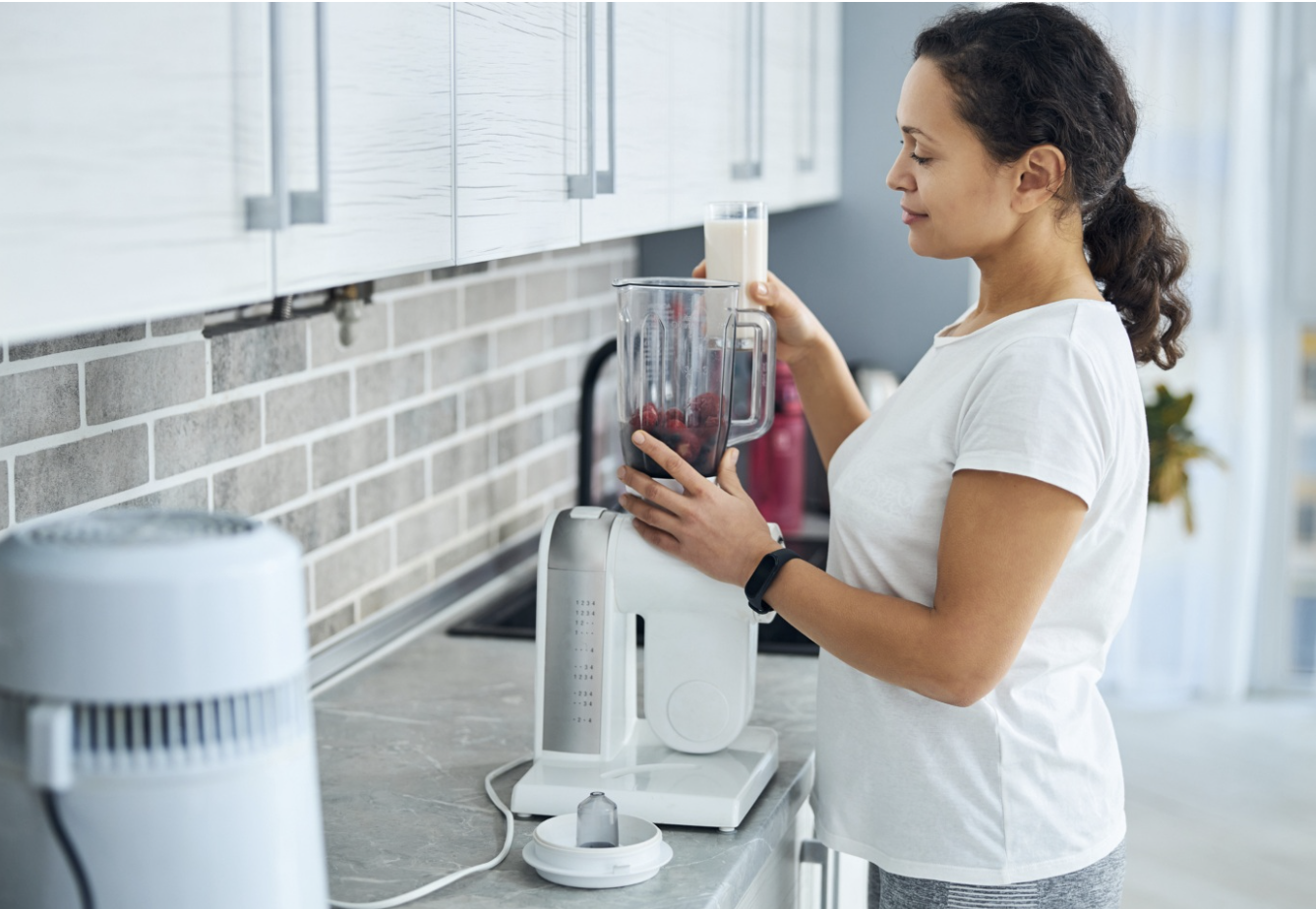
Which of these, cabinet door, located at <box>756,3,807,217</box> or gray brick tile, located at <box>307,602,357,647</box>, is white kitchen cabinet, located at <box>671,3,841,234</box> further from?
gray brick tile, located at <box>307,602,357,647</box>

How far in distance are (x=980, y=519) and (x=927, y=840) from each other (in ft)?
1.13

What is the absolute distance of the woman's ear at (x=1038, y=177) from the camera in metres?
1.27

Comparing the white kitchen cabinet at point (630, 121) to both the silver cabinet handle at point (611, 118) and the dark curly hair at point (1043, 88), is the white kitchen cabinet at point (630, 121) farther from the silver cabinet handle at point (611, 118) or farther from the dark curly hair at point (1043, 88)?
the dark curly hair at point (1043, 88)

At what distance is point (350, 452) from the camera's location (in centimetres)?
188

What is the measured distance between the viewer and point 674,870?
125 cm

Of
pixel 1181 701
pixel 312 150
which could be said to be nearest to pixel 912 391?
pixel 312 150

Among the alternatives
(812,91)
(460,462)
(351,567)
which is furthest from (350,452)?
(812,91)

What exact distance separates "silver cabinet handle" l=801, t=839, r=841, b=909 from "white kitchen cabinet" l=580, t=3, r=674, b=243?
0.71 metres

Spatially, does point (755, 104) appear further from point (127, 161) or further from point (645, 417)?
point (127, 161)

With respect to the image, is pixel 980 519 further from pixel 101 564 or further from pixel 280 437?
pixel 280 437

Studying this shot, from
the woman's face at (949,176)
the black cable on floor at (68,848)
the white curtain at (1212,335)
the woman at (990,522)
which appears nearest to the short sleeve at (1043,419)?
the woman at (990,522)

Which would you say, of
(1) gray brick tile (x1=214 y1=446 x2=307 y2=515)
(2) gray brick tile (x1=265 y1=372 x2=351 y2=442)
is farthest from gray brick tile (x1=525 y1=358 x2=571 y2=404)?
(1) gray brick tile (x1=214 y1=446 x2=307 y2=515)

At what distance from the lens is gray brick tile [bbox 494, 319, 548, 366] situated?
236 cm

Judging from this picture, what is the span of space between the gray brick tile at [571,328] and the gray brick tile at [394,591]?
637 mm
